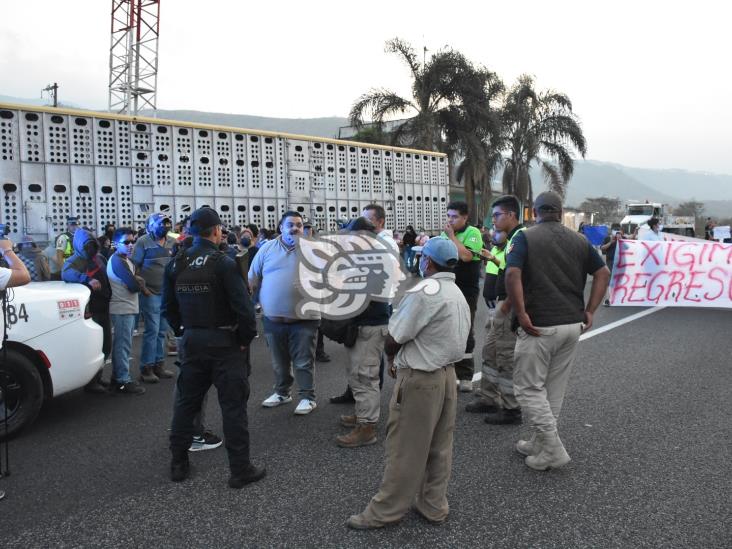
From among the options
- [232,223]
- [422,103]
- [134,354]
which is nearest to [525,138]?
[422,103]

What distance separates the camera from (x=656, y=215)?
103 ft

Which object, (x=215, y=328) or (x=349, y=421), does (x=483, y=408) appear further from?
(x=215, y=328)

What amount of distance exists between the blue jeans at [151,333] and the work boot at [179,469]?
2.63 m

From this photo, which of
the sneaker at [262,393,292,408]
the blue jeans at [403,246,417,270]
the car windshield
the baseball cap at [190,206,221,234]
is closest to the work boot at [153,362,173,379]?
the sneaker at [262,393,292,408]

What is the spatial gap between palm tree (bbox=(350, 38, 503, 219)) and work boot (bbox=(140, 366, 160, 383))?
19.7 m

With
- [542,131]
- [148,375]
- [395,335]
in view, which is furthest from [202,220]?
[542,131]

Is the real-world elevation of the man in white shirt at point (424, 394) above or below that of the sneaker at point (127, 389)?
above

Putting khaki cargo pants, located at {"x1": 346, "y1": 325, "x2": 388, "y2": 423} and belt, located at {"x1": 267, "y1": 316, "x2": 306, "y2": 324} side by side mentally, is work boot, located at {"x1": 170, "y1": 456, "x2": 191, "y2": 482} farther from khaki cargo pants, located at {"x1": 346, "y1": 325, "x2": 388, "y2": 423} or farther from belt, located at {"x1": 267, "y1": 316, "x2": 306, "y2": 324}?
belt, located at {"x1": 267, "y1": 316, "x2": 306, "y2": 324}

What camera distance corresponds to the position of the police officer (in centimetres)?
360

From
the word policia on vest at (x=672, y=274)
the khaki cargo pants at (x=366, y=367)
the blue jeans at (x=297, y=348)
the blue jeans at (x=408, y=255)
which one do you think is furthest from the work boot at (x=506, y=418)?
the blue jeans at (x=408, y=255)

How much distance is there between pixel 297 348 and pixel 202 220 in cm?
174

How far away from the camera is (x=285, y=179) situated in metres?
17.5

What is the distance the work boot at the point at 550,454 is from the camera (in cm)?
379

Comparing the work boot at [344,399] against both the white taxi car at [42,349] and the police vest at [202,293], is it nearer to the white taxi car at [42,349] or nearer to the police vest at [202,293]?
the police vest at [202,293]
